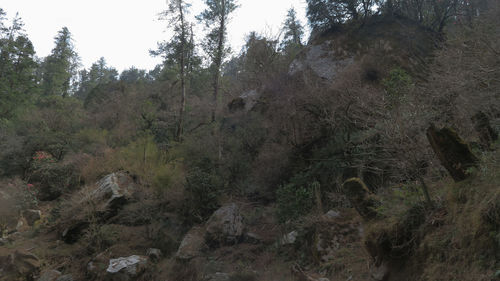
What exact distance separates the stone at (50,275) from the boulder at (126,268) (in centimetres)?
164

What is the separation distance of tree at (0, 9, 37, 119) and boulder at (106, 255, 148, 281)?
21.2 m

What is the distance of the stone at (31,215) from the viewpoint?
399 inches

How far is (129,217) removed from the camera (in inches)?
367

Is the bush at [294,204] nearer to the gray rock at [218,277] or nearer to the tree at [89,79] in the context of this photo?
the gray rock at [218,277]

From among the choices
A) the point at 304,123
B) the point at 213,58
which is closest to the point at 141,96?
the point at 213,58

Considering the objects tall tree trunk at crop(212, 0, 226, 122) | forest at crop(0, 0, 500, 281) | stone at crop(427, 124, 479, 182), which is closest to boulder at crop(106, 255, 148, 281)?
forest at crop(0, 0, 500, 281)

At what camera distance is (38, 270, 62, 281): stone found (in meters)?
7.30

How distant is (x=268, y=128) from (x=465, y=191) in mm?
8093

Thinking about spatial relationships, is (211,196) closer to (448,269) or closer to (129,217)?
(129,217)

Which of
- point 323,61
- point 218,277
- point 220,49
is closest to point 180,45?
point 220,49

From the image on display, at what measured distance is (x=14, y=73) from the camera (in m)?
21.9

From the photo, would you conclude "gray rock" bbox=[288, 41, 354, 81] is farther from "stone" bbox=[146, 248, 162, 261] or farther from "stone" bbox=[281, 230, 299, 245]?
"stone" bbox=[146, 248, 162, 261]

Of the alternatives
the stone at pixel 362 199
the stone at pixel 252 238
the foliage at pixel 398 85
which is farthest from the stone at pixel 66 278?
the foliage at pixel 398 85

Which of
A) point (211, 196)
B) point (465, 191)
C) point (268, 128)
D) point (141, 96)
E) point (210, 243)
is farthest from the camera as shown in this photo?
point (141, 96)
